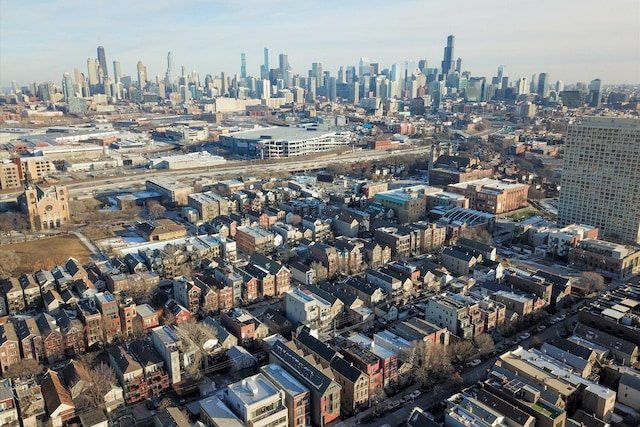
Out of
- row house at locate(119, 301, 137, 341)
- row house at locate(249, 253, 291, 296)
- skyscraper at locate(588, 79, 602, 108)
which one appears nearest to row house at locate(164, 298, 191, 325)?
row house at locate(119, 301, 137, 341)

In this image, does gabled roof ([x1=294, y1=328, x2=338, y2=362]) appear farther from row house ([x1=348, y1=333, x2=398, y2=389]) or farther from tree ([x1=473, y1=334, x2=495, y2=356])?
tree ([x1=473, y1=334, x2=495, y2=356])

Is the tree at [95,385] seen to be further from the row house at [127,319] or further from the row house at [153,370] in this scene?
the row house at [127,319]

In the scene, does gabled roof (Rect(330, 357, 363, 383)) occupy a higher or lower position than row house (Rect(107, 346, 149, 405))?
higher

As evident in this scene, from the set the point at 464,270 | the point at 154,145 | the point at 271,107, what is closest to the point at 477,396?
the point at 464,270

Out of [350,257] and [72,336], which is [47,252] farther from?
[350,257]

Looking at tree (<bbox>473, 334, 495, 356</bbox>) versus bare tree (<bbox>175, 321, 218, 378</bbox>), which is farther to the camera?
tree (<bbox>473, 334, 495, 356</bbox>)

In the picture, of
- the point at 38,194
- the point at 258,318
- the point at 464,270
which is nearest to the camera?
the point at 258,318

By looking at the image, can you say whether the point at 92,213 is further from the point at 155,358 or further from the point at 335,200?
the point at 155,358
